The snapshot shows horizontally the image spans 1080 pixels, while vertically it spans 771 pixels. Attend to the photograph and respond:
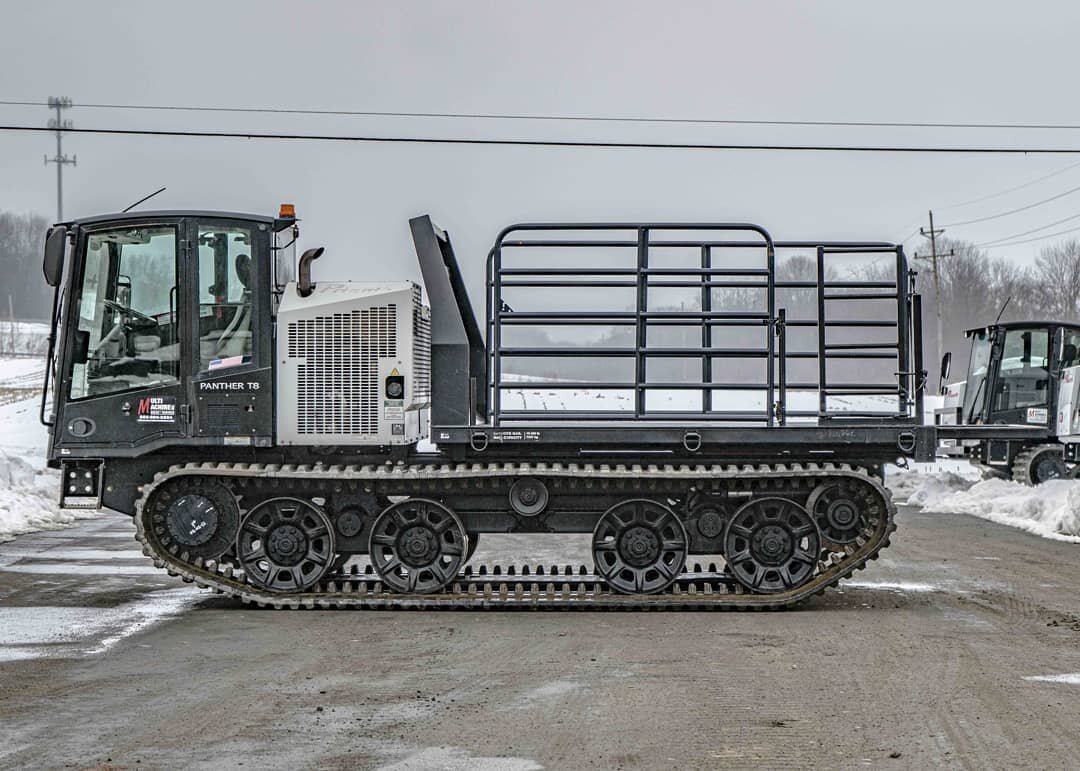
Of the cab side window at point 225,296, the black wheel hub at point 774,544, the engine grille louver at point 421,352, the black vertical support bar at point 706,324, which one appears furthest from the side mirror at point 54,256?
the black wheel hub at point 774,544

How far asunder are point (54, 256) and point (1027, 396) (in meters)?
21.3

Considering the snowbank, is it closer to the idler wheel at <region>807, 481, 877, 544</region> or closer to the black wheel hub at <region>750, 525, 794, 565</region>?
the idler wheel at <region>807, 481, 877, 544</region>

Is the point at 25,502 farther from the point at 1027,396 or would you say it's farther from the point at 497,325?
the point at 1027,396

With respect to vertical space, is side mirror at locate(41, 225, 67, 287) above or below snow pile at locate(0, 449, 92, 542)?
above

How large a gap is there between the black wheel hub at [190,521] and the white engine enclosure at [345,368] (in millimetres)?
962

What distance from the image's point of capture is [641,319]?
11.2m

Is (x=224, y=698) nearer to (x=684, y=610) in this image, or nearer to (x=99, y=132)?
(x=684, y=610)

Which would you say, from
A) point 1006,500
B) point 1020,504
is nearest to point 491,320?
point 1020,504

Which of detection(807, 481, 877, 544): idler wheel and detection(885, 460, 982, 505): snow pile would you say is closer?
detection(807, 481, 877, 544): idler wheel

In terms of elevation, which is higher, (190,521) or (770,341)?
(770,341)

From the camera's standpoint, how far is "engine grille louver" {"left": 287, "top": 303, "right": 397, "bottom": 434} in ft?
36.1

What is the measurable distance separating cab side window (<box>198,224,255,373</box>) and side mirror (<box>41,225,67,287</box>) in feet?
3.82

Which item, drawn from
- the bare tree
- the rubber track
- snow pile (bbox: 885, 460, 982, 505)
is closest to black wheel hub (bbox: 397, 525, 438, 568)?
the rubber track

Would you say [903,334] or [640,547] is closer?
[640,547]
